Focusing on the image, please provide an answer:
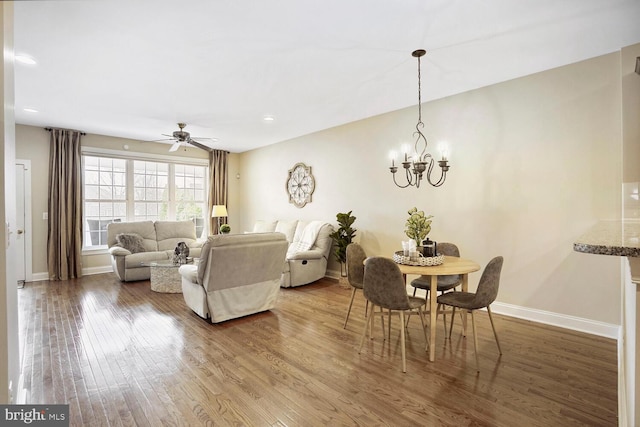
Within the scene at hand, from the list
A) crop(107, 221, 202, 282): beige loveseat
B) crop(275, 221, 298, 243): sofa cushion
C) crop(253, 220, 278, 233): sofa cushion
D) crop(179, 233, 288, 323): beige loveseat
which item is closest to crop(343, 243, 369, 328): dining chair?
crop(179, 233, 288, 323): beige loveseat

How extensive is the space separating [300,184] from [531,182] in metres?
4.07

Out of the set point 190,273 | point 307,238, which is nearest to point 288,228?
point 307,238

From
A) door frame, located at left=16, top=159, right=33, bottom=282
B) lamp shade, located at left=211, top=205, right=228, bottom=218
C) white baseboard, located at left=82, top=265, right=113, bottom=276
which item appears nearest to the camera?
door frame, located at left=16, top=159, right=33, bottom=282

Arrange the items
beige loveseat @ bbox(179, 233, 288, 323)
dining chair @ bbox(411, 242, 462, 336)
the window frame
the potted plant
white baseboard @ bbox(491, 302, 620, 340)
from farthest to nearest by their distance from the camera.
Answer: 1. the window frame
2. the potted plant
3. beige loveseat @ bbox(179, 233, 288, 323)
4. dining chair @ bbox(411, 242, 462, 336)
5. white baseboard @ bbox(491, 302, 620, 340)

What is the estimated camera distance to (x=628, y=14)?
7.98 feet

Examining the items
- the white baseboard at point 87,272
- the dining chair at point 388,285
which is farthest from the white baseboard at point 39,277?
the dining chair at point 388,285

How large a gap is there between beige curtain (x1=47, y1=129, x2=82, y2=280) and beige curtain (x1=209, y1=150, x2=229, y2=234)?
2574 mm

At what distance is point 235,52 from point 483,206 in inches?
130

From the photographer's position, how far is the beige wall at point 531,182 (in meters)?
3.14

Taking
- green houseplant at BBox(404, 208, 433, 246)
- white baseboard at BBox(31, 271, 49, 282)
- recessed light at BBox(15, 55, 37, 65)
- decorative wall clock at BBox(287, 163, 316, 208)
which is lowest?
white baseboard at BBox(31, 271, 49, 282)

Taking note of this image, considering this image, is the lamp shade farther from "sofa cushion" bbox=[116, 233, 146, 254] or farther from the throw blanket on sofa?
the throw blanket on sofa

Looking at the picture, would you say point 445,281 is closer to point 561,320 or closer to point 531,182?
point 561,320

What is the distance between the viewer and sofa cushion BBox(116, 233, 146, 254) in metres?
Answer: 5.68

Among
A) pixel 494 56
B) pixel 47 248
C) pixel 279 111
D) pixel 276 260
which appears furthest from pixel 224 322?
pixel 47 248
